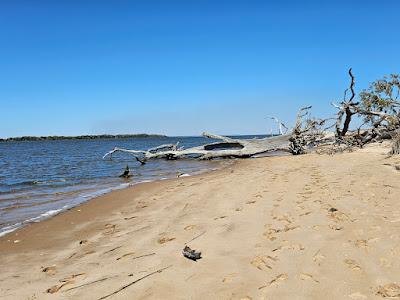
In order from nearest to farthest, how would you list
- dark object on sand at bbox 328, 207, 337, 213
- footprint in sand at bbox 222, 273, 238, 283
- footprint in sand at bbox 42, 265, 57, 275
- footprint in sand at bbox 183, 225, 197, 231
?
footprint in sand at bbox 222, 273, 238, 283 < footprint in sand at bbox 42, 265, 57, 275 < footprint in sand at bbox 183, 225, 197, 231 < dark object on sand at bbox 328, 207, 337, 213

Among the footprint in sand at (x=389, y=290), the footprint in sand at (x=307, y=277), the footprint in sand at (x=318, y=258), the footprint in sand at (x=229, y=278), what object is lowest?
the footprint in sand at (x=389, y=290)

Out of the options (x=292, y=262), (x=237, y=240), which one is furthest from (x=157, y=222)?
(x=292, y=262)

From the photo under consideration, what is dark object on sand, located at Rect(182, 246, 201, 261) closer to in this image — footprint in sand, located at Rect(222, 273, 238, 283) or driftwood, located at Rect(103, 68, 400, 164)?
footprint in sand, located at Rect(222, 273, 238, 283)

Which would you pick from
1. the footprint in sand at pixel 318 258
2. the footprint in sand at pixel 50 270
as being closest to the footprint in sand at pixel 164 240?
the footprint in sand at pixel 50 270

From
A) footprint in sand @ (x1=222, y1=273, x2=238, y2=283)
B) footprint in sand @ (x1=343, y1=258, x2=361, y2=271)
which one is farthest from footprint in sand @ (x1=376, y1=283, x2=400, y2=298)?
footprint in sand @ (x1=222, y1=273, x2=238, y2=283)

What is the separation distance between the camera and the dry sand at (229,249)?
350cm

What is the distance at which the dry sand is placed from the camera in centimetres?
350

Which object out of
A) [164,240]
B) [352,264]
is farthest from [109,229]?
[352,264]

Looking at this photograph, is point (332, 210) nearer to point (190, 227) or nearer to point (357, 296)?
point (190, 227)

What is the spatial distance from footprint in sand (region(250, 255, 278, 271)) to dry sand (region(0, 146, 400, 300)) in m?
0.01

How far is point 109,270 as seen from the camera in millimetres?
4180

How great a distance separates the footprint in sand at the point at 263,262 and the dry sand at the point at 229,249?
0.04 ft

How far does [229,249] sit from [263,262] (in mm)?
589

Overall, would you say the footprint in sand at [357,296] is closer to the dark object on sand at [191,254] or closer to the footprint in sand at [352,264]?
the footprint in sand at [352,264]
